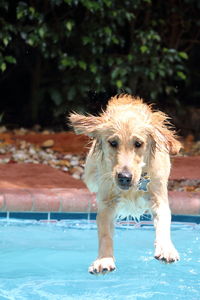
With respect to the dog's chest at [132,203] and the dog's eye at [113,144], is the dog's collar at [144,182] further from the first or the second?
the dog's eye at [113,144]

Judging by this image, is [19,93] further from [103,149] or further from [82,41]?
[103,149]

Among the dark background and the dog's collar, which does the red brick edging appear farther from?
the dark background

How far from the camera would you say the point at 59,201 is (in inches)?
255

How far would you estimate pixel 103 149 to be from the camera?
14.6 ft

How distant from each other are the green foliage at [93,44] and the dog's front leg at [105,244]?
580 cm

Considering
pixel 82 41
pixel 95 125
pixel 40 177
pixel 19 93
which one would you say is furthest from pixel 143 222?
pixel 19 93

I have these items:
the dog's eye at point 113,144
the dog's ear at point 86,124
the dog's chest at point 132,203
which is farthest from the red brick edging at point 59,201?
the dog's eye at point 113,144

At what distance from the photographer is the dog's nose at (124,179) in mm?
4094

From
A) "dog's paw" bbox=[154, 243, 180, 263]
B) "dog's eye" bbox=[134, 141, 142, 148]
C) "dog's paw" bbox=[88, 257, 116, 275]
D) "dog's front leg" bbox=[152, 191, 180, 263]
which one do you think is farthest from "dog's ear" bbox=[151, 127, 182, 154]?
"dog's paw" bbox=[88, 257, 116, 275]

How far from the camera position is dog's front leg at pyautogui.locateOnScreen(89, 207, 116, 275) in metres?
3.96

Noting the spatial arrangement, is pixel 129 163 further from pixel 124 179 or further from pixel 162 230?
pixel 162 230

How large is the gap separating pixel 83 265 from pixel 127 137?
147 cm

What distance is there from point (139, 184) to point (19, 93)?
318 inches

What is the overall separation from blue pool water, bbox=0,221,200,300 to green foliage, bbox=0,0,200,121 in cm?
419
